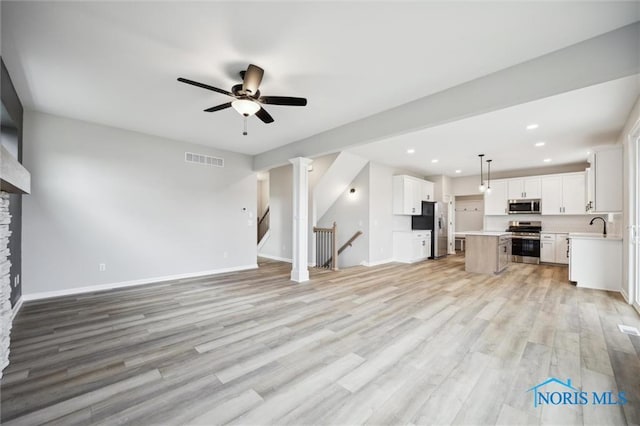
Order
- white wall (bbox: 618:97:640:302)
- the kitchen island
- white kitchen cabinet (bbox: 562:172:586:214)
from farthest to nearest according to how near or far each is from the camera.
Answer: white kitchen cabinet (bbox: 562:172:586:214) → the kitchen island → white wall (bbox: 618:97:640:302)

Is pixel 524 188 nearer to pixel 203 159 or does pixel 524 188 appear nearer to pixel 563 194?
pixel 563 194

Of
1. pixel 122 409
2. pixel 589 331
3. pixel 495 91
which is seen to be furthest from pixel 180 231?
pixel 589 331

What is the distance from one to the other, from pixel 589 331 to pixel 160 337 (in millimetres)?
4705

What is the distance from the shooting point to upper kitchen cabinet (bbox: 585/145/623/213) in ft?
14.4

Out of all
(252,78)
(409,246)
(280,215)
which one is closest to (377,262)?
(409,246)

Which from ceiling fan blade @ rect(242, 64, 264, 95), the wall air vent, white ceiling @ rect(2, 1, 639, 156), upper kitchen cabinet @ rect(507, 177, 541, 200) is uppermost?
white ceiling @ rect(2, 1, 639, 156)

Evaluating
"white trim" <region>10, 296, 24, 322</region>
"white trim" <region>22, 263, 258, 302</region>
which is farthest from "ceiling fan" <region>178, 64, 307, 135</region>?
"white trim" <region>22, 263, 258, 302</region>

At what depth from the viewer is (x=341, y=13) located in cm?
204

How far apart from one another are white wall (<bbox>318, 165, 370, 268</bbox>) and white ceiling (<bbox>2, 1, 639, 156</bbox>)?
3573 millimetres

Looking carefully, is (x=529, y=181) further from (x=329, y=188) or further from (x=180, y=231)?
(x=180, y=231)

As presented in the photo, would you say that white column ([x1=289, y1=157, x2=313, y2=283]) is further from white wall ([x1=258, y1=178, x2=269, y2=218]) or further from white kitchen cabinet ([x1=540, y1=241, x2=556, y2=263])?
white kitchen cabinet ([x1=540, y1=241, x2=556, y2=263])

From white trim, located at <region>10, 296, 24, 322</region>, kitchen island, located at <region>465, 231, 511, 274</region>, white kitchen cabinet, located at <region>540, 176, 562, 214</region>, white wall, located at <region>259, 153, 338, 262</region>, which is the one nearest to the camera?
white trim, located at <region>10, 296, 24, 322</region>

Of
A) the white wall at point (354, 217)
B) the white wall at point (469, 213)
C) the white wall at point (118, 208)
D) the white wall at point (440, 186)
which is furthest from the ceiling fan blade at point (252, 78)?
the white wall at point (469, 213)

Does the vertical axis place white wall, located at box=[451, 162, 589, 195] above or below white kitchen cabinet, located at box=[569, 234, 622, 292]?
above
